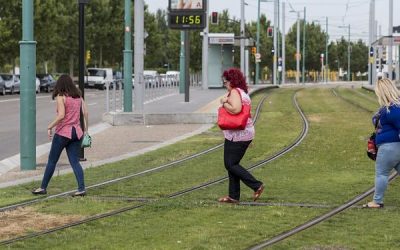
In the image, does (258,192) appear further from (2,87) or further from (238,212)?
(2,87)

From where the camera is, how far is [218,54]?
2126 inches

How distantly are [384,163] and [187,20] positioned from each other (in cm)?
2009

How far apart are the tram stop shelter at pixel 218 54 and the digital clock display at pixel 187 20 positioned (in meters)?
24.8

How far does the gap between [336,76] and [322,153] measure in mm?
116163

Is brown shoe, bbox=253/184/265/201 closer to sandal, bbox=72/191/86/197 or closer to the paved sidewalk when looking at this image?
sandal, bbox=72/191/86/197

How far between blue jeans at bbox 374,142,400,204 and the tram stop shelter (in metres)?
44.5

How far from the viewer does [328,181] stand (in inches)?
438

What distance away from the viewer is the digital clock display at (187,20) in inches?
1101

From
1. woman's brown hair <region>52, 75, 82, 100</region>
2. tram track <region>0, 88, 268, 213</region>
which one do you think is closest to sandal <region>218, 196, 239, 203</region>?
tram track <region>0, 88, 268, 213</region>

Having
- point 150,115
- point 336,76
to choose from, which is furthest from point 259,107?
point 336,76

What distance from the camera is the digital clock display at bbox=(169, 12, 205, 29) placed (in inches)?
1101

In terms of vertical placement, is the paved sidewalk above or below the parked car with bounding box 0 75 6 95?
below

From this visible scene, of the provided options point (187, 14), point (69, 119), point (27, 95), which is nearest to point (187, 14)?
point (187, 14)

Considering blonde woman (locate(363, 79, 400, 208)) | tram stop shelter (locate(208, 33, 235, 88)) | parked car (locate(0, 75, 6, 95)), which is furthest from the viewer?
tram stop shelter (locate(208, 33, 235, 88))
